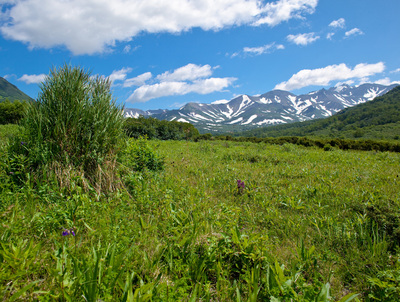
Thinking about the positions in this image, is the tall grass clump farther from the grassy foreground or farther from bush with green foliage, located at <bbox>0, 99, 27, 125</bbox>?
bush with green foliage, located at <bbox>0, 99, 27, 125</bbox>

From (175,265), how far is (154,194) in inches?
87.4

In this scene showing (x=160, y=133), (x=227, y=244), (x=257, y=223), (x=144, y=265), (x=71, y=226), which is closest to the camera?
(x=144, y=265)

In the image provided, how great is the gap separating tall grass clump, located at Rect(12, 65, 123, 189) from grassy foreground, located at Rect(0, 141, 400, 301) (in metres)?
0.43

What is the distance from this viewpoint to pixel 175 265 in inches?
105

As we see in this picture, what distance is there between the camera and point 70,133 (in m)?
4.61

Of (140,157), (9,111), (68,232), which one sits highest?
(9,111)

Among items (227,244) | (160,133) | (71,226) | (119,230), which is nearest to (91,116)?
(71,226)

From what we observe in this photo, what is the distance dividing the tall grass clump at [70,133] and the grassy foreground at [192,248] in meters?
0.43

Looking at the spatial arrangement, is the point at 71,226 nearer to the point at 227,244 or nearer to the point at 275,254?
the point at 227,244

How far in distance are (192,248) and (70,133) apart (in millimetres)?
3737

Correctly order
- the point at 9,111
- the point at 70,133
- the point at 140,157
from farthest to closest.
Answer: the point at 9,111 < the point at 140,157 < the point at 70,133

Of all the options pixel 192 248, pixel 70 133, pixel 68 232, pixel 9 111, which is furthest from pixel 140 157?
pixel 9 111

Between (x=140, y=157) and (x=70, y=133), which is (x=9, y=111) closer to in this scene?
(x=140, y=157)

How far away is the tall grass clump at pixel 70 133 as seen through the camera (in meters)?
4.38
